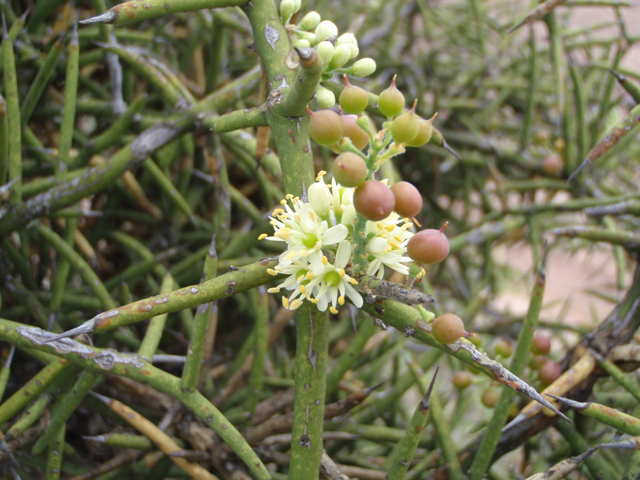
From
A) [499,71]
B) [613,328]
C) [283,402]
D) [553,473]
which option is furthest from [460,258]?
[553,473]

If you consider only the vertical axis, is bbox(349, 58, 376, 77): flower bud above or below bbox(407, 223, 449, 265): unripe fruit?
above

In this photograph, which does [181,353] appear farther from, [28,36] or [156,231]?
[28,36]

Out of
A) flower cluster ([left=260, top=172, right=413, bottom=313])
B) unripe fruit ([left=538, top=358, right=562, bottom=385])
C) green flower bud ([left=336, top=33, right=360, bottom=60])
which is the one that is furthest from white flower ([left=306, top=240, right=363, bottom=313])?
unripe fruit ([left=538, top=358, right=562, bottom=385])

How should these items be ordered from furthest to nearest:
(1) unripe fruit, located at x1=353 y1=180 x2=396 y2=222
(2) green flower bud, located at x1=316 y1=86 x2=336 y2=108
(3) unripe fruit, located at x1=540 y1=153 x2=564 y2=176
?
(3) unripe fruit, located at x1=540 y1=153 x2=564 y2=176 < (2) green flower bud, located at x1=316 y1=86 x2=336 y2=108 < (1) unripe fruit, located at x1=353 y1=180 x2=396 y2=222

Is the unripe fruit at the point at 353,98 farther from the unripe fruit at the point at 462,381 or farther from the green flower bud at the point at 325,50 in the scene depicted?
the unripe fruit at the point at 462,381

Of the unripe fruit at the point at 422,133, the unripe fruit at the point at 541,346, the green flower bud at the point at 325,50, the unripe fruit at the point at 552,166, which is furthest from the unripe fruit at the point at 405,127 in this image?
the unripe fruit at the point at 552,166

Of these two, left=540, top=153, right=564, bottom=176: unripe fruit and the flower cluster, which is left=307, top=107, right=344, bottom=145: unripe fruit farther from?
left=540, top=153, right=564, bottom=176: unripe fruit
